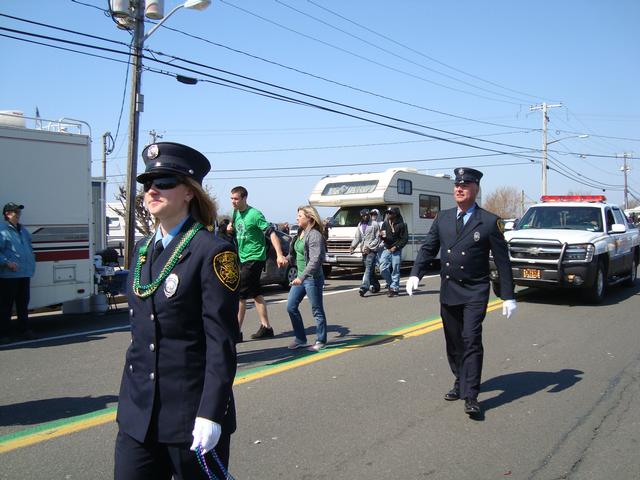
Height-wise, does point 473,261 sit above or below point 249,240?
below

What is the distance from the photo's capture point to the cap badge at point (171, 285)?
224 cm

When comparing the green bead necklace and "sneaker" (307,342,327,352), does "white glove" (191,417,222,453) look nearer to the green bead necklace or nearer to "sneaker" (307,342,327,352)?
the green bead necklace

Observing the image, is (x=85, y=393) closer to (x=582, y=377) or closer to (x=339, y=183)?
(x=582, y=377)

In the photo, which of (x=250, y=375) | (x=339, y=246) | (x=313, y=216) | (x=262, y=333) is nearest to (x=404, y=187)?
(x=339, y=246)

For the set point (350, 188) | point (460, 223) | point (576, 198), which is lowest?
point (460, 223)

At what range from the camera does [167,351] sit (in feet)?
7.39

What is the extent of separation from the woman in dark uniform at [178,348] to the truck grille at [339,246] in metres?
14.7

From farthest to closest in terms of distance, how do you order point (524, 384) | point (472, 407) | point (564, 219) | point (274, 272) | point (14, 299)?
1. point (274, 272)
2. point (564, 219)
3. point (14, 299)
4. point (524, 384)
5. point (472, 407)

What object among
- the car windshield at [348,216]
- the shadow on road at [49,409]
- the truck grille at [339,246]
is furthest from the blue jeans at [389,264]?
the shadow on road at [49,409]

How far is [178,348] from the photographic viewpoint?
2.24 m

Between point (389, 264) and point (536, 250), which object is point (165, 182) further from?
point (389, 264)

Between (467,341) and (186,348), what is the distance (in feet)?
11.0

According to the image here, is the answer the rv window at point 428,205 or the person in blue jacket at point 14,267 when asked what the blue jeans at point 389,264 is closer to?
the rv window at point 428,205

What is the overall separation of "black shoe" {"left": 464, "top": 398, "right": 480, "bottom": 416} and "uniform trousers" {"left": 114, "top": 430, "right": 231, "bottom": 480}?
3.09 metres
